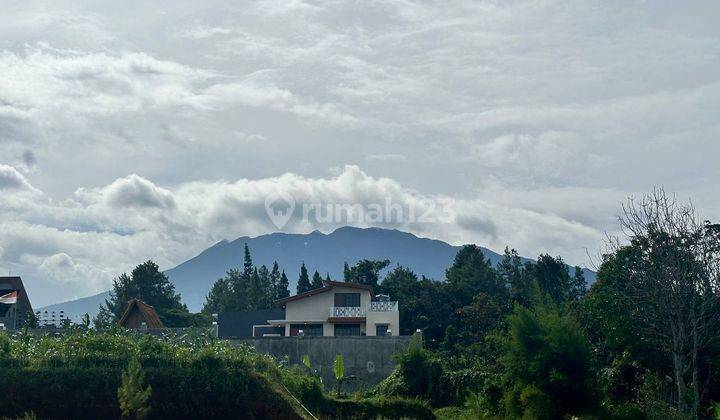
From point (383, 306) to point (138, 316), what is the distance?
67.1 ft

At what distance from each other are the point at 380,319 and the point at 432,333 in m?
9.00

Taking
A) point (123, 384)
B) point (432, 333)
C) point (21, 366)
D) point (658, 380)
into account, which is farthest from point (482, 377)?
point (432, 333)

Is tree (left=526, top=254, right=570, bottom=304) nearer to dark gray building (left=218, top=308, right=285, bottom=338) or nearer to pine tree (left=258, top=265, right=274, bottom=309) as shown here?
dark gray building (left=218, top=308, right=285, bottom=338)

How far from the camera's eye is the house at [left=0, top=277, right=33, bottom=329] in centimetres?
6512

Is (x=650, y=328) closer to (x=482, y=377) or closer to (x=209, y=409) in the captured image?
(x=482, y=377)

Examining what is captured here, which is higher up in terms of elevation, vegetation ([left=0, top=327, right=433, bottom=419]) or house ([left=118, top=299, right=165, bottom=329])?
house ([left=118, top=299, right=165, bottom=329])

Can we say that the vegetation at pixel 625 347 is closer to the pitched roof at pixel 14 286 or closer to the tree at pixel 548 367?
the tree at pixel 548 367

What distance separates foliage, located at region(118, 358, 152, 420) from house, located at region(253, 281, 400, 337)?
29588 mm

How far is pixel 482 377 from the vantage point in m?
40.9

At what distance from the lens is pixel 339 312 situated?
210ft

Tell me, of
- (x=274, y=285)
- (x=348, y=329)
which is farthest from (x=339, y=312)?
(x=274, y=285)

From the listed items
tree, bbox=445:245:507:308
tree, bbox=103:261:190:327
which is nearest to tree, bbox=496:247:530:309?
tree, bbox=445:245:507:308

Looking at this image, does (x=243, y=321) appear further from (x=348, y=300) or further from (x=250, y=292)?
Result: (x=250, y=292)

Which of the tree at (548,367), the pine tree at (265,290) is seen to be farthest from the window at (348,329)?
the pine tree at (265,290)
